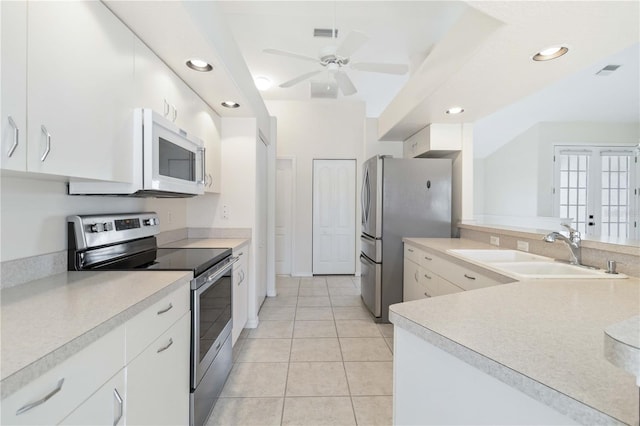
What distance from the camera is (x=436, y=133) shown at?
3.37 meters

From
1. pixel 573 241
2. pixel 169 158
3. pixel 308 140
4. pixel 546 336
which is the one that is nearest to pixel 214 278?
pixel 169 158

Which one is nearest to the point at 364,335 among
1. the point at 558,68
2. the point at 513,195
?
the point at 558,68

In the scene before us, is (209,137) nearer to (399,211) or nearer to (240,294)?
(240,294)

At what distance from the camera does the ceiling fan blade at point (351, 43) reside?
204 centimetres

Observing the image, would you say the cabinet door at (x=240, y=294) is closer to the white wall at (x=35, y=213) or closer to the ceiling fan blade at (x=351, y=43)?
the white wall at (x=35, y=213)

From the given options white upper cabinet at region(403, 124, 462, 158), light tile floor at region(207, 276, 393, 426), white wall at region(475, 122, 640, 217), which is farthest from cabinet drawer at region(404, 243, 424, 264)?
white wall at region(475, 122, 640, 217)

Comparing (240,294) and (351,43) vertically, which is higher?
(351,43)

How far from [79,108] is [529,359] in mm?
1682

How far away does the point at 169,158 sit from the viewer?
1.75 metres

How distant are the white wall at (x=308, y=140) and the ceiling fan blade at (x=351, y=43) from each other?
2.74m

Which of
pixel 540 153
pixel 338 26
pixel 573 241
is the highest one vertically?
pixel 338 26

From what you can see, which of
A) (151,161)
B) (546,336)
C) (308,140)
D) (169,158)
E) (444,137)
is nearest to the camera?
(546,336)

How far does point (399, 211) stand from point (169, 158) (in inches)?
90.7

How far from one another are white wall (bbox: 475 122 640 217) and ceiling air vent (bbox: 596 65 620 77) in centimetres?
138
